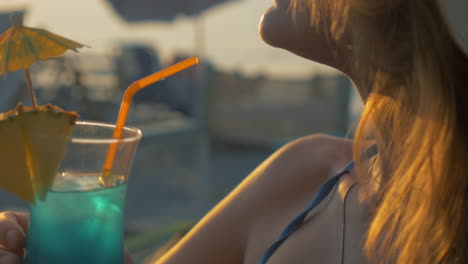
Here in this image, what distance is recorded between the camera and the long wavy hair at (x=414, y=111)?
35.2 inches

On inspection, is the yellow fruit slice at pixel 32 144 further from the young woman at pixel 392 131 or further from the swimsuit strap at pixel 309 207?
the swimsuit strap at pixel 309 207

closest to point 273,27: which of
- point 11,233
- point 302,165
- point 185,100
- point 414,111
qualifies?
point 414,111

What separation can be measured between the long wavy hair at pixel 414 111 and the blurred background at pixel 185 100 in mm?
2425

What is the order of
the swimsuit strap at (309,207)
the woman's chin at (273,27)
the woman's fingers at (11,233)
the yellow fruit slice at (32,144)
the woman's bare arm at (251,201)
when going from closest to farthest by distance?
the yellow fruit slice at (32,144), the woman's fingers at (11,233), the woman's chin at (273,27), the swimsuit strap at (309,207), the woman's bare arm at (251,201)

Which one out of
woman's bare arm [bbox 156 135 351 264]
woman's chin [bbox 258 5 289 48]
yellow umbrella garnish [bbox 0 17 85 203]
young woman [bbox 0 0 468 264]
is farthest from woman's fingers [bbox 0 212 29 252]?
woman's chin [bbox 258 5 289 48]

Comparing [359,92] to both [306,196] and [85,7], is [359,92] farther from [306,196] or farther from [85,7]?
[85,7]

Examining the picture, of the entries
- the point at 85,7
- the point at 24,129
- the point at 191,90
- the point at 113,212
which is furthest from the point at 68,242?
the point at 191,90

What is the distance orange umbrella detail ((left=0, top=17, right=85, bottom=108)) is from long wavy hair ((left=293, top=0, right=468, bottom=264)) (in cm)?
44

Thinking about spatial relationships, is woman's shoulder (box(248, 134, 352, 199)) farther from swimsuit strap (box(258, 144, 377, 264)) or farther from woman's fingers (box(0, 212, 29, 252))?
woman's fingers (box(0, 212, 29, 252))

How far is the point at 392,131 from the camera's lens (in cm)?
100

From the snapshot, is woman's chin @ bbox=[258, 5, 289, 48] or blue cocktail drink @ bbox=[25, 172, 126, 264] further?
woman's chin @ bbox=[258, 5, 289, 48]

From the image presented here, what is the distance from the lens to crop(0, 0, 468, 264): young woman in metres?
0.89

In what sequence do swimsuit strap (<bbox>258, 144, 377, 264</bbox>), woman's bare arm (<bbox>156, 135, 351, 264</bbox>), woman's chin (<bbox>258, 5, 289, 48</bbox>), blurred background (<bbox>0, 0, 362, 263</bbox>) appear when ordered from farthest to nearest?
1. blurred background (<bbox>0, 0, 362, 263</bbox>)
2. woman's bare arm (<bbox>156, 135, 351, 264</bbox>)
3. swimsuit strap (<bbox>258, 144, 377, 264</bbox>)
4. woman's chin (<bbox>258, 5, 289, 48</bbox>)

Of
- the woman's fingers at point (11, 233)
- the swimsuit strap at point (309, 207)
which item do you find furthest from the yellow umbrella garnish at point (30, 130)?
the swimsuit strap at point (309, 207)
